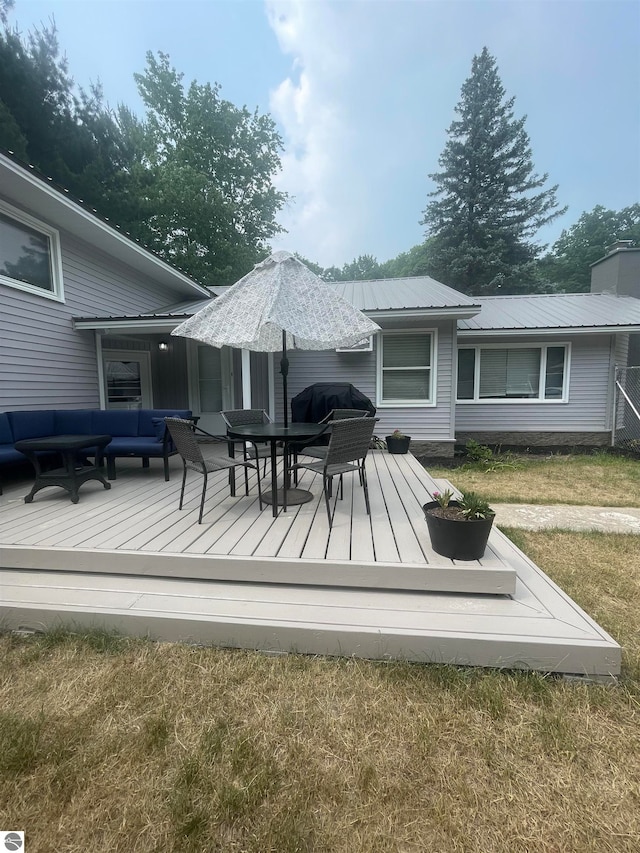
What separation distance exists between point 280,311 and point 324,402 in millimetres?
3321

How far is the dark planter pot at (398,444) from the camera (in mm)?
6641

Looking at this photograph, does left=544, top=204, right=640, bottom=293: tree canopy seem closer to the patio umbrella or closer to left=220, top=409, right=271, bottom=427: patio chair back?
left=220, top=409, right=271, bottom=427: patio chair back

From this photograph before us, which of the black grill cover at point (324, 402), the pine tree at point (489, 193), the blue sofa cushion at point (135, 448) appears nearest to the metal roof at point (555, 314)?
the black grill cover at point (324, 402)

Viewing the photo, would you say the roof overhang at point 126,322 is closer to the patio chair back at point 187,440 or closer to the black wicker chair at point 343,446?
the patio chair back at point 187,440

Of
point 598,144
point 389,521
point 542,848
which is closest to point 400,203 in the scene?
point 598,144

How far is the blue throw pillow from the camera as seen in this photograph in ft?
16.5

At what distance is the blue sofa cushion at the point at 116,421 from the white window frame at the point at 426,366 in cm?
438

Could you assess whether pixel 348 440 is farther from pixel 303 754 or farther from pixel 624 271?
pixel 624 271

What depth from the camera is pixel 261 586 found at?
256 cm

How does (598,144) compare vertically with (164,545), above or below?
above

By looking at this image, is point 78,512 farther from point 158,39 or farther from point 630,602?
point 158,39

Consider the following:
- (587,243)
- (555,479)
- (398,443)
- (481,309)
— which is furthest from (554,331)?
(587,243)

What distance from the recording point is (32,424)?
5.22 meters

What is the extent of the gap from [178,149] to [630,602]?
23837mm
